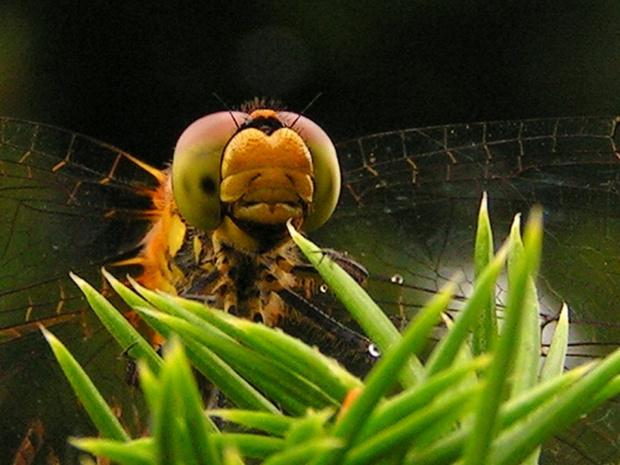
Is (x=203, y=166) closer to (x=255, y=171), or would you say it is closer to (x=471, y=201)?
(x=255, y=171)

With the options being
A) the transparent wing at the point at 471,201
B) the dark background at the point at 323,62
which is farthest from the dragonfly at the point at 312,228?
the dark background at the point at 323,62

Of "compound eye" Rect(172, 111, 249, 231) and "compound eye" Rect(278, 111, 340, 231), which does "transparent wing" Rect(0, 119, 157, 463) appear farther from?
"compound eye" Rect(278, 111, 340, 231)

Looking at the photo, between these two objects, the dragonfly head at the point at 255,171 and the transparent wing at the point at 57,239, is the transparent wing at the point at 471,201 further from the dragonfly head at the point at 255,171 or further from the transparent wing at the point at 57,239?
the transparent wing at the point at 57,239

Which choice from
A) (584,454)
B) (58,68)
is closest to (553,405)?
(584,454)

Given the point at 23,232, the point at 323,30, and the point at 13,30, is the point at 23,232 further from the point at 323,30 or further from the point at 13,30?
the point at 323,30

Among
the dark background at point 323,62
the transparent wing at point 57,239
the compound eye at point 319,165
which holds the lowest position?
the transparent wing at point 57,239

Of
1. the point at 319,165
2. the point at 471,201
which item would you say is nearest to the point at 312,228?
the point at 319,165

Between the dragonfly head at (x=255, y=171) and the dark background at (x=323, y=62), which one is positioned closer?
the dragonfly head at (x=255, y=171)

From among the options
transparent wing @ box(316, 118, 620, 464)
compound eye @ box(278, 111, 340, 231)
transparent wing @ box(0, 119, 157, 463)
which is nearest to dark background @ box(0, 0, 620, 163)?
transparent wing @ box(0, 119, 157, 463)
